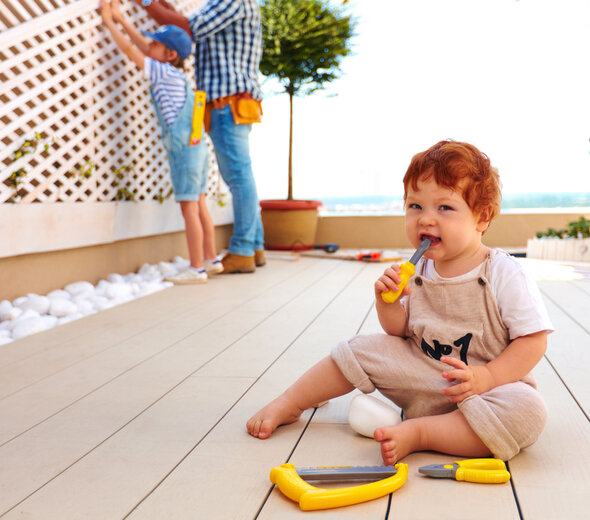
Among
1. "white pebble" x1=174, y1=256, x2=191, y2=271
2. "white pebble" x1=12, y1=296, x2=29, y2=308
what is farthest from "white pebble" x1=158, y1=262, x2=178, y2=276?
"white pebble" x1=12, y1=296, x2=29, y2=308

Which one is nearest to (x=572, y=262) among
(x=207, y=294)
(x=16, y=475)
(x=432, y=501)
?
(x=207, y=294)

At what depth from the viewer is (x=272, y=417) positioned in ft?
3.67

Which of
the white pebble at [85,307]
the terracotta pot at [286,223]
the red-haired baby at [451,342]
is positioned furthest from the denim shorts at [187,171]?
the red-haired baby at [451,342]

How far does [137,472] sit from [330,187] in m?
34.8

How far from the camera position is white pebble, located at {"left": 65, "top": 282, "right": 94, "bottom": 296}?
2.66 metres

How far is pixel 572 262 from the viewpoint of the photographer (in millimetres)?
3809

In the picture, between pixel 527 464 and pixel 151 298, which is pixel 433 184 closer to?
pixel 527 464

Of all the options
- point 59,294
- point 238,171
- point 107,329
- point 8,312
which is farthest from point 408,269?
point 238,171

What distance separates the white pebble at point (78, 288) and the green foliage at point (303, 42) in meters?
2.66

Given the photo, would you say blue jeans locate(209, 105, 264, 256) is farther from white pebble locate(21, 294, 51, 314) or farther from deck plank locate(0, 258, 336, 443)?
white pebble locate(21, 294, 51, 314)

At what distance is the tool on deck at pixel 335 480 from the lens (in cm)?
83

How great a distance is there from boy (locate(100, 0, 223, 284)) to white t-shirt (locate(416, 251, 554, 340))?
2.17 meters

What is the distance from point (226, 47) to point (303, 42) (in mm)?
1679

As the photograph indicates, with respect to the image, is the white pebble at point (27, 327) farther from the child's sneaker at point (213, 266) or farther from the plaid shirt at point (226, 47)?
the plaid shirt at point (226, 47)
